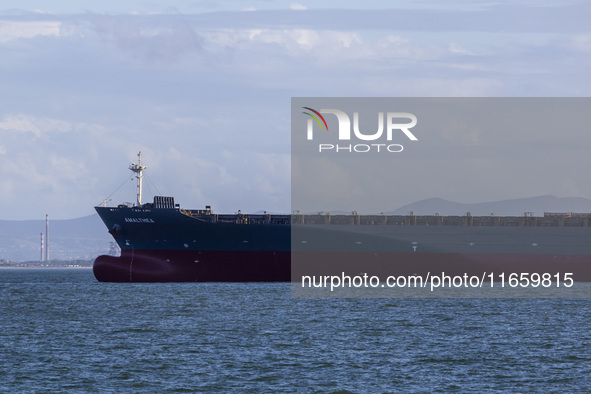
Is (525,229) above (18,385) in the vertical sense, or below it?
above

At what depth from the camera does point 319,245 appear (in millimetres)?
70812

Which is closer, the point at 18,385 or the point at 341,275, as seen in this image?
the point at 18,385

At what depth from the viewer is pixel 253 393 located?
26.3 metres

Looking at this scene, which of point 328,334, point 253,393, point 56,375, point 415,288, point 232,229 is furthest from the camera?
point 415,288

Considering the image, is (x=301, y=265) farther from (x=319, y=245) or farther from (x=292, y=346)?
(x=292, y=346)

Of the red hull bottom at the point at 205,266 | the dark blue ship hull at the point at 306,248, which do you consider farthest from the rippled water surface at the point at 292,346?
the dark blue ship hull at the point at 306,248

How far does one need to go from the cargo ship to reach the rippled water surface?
45.5 feet

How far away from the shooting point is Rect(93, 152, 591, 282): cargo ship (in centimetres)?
6969

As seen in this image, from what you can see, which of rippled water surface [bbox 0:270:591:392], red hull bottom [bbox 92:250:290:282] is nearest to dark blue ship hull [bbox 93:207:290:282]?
red hull bottom [bbox 92:250:290:282]

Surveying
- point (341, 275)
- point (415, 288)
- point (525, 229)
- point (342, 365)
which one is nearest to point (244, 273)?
point (341, 275)

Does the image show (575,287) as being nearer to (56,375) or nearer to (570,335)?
(570,335)

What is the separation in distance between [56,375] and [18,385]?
70.1 inches

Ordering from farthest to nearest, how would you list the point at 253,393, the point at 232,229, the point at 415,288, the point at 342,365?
1. the point at 415,288
2. the point at 232,229
3. the point at 342,365
4. the point at 253,393

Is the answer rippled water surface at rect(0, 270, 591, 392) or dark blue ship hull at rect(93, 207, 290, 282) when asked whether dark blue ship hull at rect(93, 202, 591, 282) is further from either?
rippled water surface at rect(0, 270, 591, 392)
